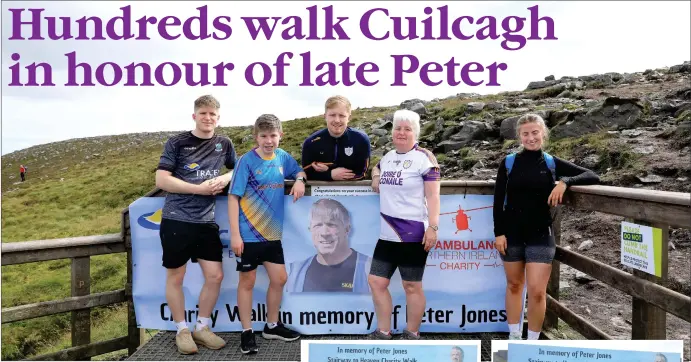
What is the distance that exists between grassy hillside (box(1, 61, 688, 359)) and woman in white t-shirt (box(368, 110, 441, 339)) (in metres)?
9.24

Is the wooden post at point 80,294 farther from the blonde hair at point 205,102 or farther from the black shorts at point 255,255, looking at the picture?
the blonde hair at point 205,102

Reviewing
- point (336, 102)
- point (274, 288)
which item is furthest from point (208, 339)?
point (336, 102)

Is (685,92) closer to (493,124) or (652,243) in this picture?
(493,124)

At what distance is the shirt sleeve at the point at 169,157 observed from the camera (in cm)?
421

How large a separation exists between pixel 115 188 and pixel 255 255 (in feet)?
143

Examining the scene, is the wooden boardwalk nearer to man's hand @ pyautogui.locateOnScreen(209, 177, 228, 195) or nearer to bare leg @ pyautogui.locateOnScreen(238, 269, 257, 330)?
bare leg @ pyautogui.locateOnScreen(238, 269, 257, 330)

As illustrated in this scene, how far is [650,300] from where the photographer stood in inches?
139

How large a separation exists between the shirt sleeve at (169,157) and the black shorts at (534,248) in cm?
290

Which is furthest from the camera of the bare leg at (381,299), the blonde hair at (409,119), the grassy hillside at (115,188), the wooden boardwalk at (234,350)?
the grassy hillside at (115,188)

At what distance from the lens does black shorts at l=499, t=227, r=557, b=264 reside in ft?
13.3

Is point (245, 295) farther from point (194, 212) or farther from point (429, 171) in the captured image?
point (429, 171)

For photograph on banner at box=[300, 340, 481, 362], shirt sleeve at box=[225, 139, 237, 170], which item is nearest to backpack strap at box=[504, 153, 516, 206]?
photograph on banner at box=[300, 340, 481, 362]

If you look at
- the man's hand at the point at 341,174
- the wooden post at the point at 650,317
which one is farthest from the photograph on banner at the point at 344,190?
the wooden post at the point at 650,317

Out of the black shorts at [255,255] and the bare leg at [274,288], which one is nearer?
the black shorts at [255,255]
